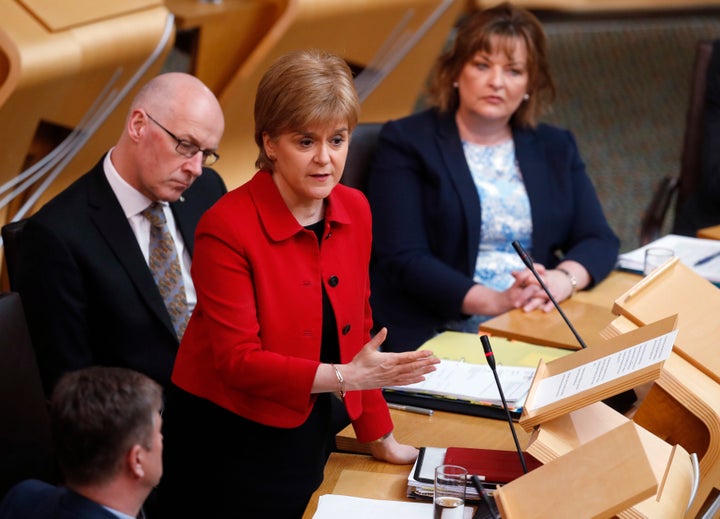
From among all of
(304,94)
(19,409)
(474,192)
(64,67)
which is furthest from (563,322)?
(64,67)

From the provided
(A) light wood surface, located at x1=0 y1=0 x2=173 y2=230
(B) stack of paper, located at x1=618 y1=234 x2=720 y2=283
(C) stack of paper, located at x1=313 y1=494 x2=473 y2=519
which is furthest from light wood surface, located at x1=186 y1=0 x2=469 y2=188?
(C) stack of paper, located at x1=313 y1=494 x2=473 y2=519

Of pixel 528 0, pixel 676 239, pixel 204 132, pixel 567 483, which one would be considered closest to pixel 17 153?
pixel 204 132

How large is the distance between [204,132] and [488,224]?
3.35ft

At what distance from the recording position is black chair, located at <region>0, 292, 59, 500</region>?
1901 mm

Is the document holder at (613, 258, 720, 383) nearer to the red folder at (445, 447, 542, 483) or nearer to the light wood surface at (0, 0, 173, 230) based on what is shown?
the red folder at (445, 447, 542, 483)

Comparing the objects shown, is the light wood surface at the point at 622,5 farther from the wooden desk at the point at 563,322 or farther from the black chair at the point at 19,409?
the black chair at the point at 19,409

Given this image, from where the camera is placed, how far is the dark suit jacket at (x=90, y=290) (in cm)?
223

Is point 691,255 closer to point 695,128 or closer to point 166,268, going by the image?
point 695,128

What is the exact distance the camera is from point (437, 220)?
10.1ft

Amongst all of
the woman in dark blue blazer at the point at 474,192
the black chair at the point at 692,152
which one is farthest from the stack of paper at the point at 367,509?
the black chair at the point at 692,152

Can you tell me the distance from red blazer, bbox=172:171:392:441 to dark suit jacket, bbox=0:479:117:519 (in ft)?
1.40

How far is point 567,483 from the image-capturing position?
1.43 meters

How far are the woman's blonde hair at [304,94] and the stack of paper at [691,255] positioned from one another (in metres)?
1.42

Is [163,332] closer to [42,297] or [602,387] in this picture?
[42,297]
